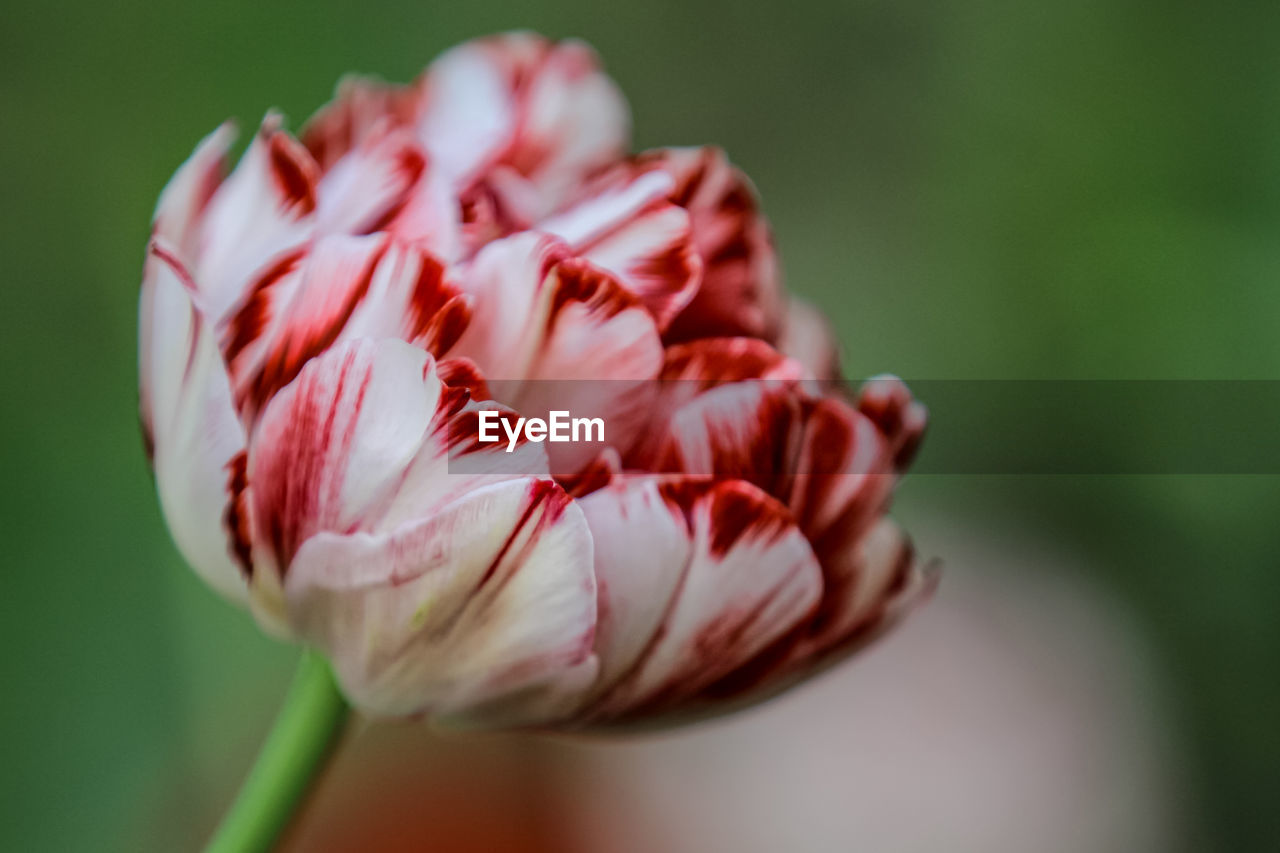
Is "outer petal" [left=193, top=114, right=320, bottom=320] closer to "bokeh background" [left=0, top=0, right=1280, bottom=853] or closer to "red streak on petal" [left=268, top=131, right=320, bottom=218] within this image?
"red streak on petal" [left=268, top=131, right=320, bottom=218]

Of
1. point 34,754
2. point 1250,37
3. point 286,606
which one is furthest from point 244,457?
point 1250,37

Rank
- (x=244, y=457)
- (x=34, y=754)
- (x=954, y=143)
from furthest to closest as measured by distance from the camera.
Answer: (x=954, y=143), (x=34, y=754), (x=244, y=457)

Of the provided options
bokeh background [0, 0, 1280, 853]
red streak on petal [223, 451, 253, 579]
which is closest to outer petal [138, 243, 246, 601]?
red streak on petal [223, 451, 253, 579]

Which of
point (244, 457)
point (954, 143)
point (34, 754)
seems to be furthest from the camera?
point (954, 143)

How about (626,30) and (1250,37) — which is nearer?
(1250,37)

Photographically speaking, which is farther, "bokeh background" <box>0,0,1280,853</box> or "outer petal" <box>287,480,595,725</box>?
"bokeh background" <box>0,0,1280,853</box>

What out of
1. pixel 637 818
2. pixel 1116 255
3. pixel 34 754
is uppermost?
pixel 1116 255

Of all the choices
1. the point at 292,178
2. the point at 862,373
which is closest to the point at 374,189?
the point at 292,178

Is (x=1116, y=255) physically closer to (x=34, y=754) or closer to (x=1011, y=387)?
(x=1011, y=387)

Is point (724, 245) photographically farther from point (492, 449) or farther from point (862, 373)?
point (862, 373)
